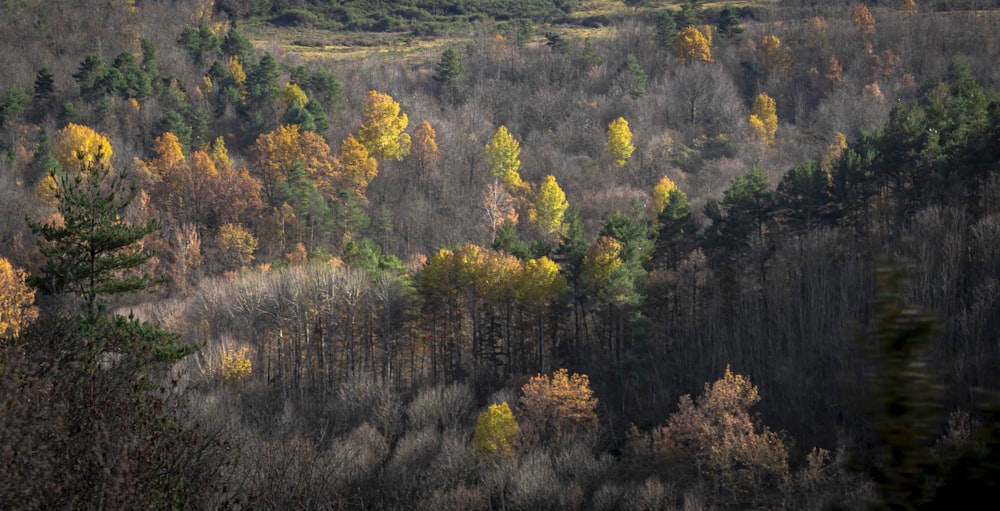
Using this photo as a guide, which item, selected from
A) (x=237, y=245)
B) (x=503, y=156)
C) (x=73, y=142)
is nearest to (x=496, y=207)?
(x=503, y=156)

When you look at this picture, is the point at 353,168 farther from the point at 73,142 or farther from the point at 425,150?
the point at 73,142

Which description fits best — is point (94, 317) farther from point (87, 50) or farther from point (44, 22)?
point (44, 22)

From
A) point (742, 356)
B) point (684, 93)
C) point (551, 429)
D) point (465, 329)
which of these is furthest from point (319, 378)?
point (684, 93)

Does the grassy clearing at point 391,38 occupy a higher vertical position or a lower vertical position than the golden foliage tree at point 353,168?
higher

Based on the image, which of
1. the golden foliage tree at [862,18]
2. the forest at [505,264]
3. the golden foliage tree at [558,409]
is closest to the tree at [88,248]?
the forest at [505,264]

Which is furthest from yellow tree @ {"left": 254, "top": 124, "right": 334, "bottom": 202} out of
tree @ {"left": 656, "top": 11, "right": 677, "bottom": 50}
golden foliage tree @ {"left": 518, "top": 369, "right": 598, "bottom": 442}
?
tree @ {"left": 656, "top": 11, "right": 677, "bottom": 50}

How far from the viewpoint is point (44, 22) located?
95.5m

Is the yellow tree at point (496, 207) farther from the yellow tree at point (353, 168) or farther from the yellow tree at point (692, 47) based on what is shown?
the yellow tree at point (692, 47)

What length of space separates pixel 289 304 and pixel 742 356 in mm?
23532

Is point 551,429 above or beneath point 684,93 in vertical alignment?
beneath

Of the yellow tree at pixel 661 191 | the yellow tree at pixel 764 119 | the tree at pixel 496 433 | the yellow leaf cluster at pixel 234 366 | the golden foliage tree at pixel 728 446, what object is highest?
the yellow tree at pixel 764 119

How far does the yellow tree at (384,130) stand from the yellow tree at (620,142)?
58.3 feet

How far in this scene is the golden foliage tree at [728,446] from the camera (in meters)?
Result: 30.9

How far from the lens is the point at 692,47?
3698 inches
